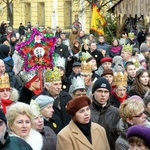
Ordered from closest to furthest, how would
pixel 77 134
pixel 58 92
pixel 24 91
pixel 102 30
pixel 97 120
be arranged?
pixel 77 134 → pixel 97 120 → pixel 58 92 → pixel 24 91 → pixel 102 30

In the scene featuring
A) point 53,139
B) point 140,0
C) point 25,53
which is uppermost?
point 140,0

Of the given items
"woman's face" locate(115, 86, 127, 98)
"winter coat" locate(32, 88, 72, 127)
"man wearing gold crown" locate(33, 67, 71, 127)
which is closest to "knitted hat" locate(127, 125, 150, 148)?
"man wearing gold crown" locate(33, 67, 71, 127)

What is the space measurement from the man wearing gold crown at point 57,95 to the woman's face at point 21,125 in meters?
1.79

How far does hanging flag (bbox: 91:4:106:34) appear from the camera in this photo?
18922 millimetres

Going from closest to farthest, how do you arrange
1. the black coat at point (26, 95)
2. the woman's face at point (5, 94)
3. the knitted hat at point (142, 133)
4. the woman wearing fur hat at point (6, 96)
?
the knitted hat at point (142, 133) < the woman wearing fur hat at point (6, 96) < the woman's face at point (5, 94) < the black coat at point (26, 95)

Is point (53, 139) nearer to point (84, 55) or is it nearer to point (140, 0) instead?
point (84, 55)

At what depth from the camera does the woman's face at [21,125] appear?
5.55 m

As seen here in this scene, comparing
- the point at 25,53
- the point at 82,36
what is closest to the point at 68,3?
the point at 82,36

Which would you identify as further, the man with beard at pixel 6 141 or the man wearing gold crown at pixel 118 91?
the man wearing gold crown at pixel 118 91

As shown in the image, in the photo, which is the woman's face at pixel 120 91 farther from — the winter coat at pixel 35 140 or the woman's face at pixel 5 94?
the winter coat at pixel 35 140

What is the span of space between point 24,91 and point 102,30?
11244mm

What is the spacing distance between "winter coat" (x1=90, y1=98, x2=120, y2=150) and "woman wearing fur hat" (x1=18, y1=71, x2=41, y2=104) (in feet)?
5.64

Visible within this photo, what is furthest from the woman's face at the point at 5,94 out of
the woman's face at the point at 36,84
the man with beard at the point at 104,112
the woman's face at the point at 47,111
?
the man with beard at the point at 104,112

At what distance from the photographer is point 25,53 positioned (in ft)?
31.5
